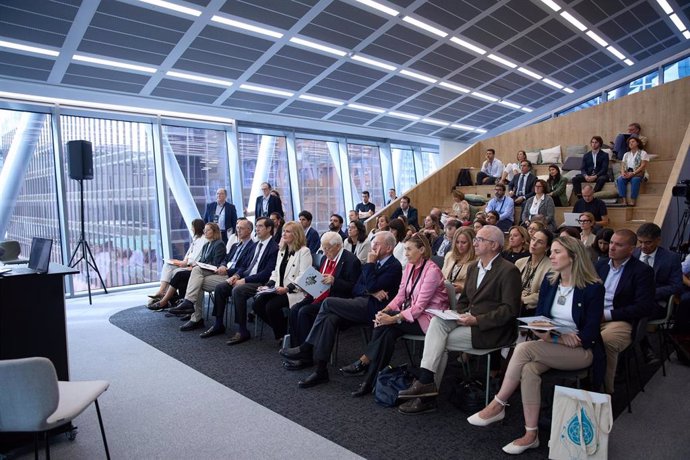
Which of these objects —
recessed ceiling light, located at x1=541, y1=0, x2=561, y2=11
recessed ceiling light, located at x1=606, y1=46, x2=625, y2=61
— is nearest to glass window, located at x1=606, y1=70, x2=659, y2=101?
recessed ceiling light, located at x1=606, y1=46, x2=625, y2=61

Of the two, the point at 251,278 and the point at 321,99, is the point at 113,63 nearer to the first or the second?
the point at 321,99

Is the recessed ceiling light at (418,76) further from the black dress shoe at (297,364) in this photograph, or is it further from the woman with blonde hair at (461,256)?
the black dress shoe at (297,364)

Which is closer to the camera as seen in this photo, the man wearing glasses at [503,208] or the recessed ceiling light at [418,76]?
the man wearing glasses at [503,208]

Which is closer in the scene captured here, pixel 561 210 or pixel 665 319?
pixel 665 319

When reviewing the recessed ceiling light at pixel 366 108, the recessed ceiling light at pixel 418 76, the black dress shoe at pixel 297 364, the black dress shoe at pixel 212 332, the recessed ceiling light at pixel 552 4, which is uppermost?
the recessed ceiling light at pixel 552 4

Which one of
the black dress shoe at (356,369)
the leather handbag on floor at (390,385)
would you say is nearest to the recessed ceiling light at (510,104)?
the black dress shoe at (356,369)

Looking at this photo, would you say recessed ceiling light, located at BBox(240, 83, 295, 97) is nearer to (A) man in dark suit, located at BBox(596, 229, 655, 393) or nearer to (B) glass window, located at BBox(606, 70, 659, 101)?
(A) man in dark suit, located at BBox(596, 229, 655, 393)

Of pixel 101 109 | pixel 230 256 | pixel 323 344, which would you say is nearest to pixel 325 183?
pixel 101 109

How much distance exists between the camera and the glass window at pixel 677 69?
34.1 ft

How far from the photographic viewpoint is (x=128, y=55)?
280 inches

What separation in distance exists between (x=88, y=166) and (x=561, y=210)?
24.1 ft

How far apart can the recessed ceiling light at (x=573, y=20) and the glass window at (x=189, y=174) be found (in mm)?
7519

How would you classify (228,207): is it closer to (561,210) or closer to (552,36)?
(561,210)

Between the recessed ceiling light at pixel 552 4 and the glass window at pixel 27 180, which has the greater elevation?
the recessed ceiling light at pixel 552 4
